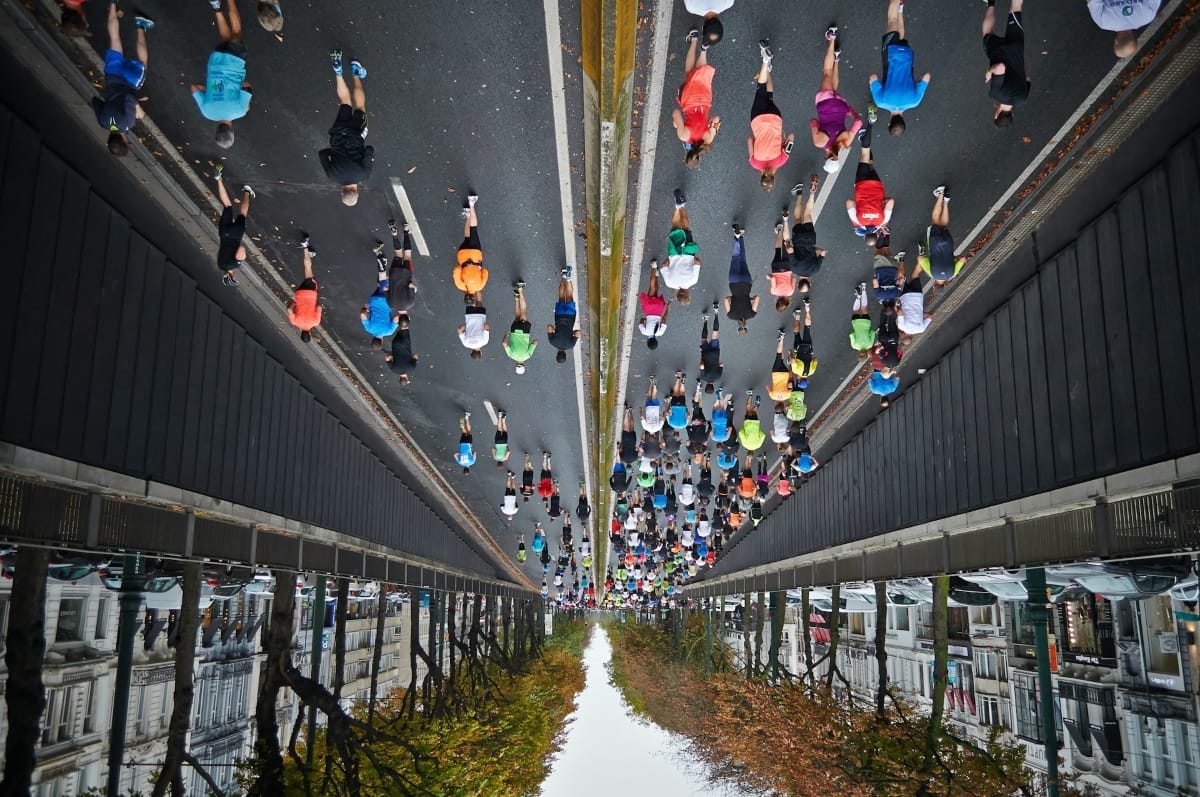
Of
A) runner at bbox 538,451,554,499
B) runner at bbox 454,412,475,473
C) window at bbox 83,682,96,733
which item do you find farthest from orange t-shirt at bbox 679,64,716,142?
window at bbox 83,682,96,733

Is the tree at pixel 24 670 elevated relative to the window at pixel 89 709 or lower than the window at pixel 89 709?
Result: elevated

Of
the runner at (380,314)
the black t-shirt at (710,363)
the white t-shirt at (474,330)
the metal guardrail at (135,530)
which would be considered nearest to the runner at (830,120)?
the black t-shirt at (710,363)

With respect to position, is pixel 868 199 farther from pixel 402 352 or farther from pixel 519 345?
pixel 402 352

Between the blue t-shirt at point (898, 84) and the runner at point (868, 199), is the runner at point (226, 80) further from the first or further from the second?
the runner at point (868, 199)

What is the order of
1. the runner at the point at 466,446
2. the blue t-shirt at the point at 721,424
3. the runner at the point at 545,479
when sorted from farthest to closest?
1. the runner at the point at 545,479
2. the runner at the point at 466,446
3. the blue t-shirt at the point at 721,424

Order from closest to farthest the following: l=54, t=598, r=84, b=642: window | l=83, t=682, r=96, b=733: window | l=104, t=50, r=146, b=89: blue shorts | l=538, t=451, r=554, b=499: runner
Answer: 1. l=104, t=50, r=146, b=89: blue shorts
2. l=538, t=451, r=554, b=499: runner
3. l=54, t=598, r=84, b=642: window
4. l=83, t=682, r=96, b=733: window

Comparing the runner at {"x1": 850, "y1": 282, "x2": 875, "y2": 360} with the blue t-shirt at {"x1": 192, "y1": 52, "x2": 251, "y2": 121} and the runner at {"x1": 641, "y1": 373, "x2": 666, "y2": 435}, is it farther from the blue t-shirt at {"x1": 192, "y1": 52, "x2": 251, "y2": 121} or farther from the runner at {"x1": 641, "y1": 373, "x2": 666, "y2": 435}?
the blue t-shirt at {"x1": 192, "y1": 52, "x2": 251, "y2": 121}
